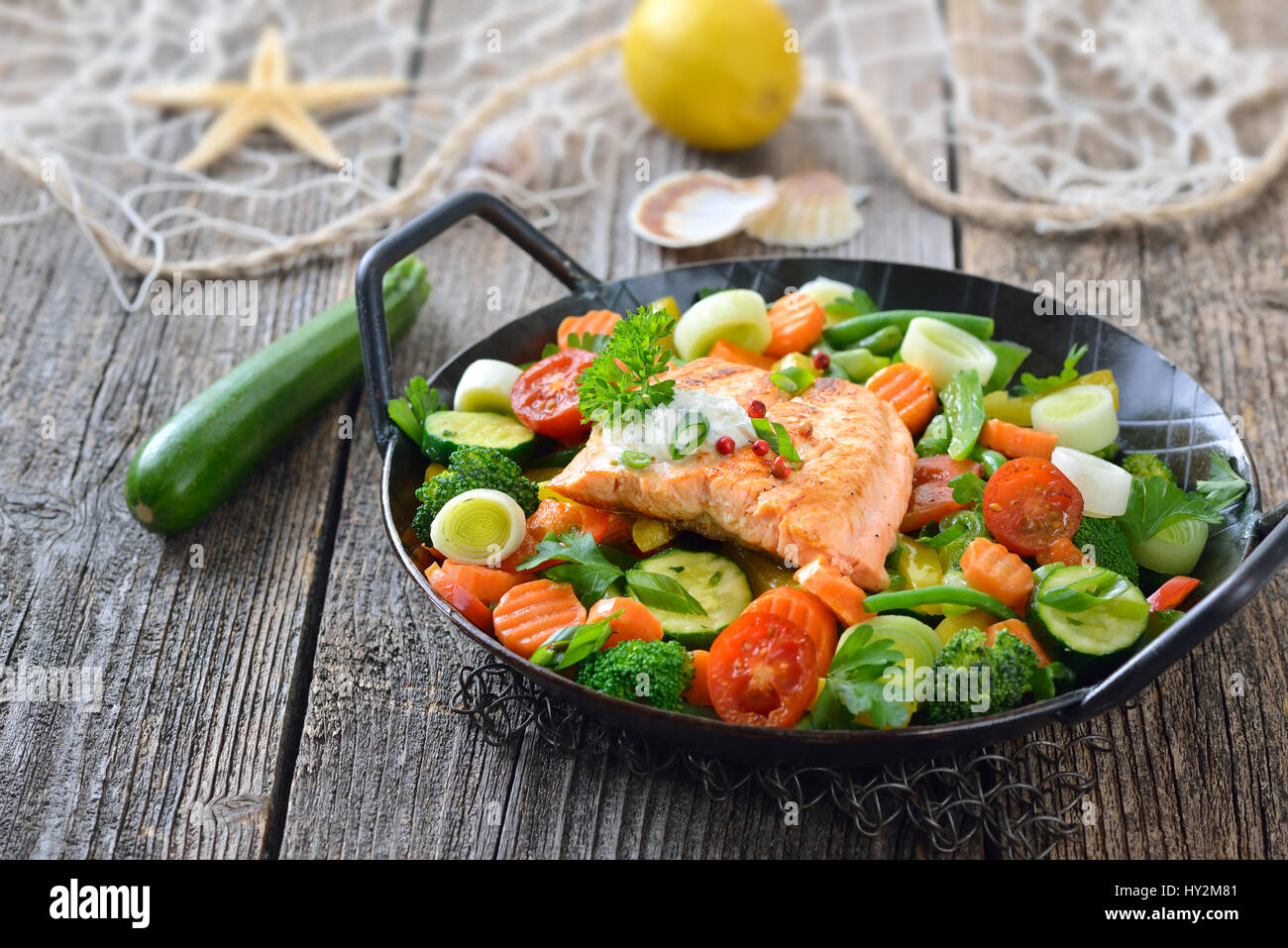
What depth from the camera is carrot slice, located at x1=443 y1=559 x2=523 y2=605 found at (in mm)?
3486

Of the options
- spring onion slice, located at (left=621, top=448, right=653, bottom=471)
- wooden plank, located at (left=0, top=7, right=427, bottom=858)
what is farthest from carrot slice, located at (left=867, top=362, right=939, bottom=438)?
wooden plank, located at (left=0, top=7, right=427, bottom=858)

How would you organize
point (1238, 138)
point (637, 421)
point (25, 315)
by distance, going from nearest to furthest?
point (637, 421) < point (25, 315) < point (1238, 138)

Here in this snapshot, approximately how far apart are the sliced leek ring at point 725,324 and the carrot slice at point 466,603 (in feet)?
4.60

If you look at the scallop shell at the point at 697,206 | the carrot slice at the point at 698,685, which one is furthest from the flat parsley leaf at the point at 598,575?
the scallop shell at the point at 697,206

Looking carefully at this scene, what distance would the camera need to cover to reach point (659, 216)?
5.91 meters

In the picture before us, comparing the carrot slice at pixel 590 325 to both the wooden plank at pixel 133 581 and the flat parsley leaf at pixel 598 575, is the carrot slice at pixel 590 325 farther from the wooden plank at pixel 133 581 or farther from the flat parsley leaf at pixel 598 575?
the wooden plank at pixel 133 581

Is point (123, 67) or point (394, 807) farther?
point (123, 67)

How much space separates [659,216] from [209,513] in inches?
107

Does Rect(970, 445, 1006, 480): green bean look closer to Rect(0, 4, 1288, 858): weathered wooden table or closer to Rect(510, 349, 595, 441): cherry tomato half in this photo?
Rect(0, 4, 1288, 858): weathered wooden table

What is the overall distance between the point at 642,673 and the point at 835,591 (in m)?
0.62

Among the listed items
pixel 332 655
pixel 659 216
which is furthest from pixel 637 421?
pixel 659 216

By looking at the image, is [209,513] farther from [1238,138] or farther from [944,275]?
[1238,138]

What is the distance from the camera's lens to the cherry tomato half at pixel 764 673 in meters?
3.09

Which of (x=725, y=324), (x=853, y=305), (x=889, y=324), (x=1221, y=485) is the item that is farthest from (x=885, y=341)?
(x=1221, y=485)
